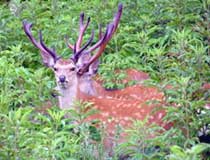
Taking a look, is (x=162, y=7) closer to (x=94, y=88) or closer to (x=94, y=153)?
(x=94, y=88)

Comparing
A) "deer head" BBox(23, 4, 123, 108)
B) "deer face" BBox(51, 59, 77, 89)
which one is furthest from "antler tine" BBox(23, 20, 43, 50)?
"deer face" BBox(51, 59, 77, 89)

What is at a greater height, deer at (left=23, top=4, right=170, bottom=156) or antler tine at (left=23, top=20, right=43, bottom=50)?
antler tine at (left=23, top=20, right=43, bottom=50)

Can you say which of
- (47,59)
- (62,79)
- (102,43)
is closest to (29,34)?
(47,59)

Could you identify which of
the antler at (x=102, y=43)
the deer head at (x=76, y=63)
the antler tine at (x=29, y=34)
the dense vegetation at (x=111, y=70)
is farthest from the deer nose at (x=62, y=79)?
the antler tine at (x=29, y=34)

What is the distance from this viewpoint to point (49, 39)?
38.2 feet

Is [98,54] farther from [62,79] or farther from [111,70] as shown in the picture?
[62,79]

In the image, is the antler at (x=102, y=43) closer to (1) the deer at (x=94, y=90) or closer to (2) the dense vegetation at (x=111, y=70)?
(1) the deer at (x=94, y=90)

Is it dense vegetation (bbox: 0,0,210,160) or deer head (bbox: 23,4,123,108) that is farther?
deer head (bbox: 23,4,123,108)

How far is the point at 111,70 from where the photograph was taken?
A: 34.5ft

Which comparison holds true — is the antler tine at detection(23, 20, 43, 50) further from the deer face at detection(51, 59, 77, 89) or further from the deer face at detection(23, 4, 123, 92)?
the deer face at detection(51, 59, 77, 89)

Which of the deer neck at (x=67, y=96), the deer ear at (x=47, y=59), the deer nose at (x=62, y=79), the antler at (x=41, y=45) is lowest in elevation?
the deer neck at (x=67, y=96)

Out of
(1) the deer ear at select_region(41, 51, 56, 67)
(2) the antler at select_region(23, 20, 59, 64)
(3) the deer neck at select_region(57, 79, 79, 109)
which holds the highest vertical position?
(2) the antler at select_region(23, 20, 59, 64)

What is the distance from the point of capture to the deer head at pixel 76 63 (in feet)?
32.5

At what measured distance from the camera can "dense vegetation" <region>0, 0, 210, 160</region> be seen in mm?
7438
